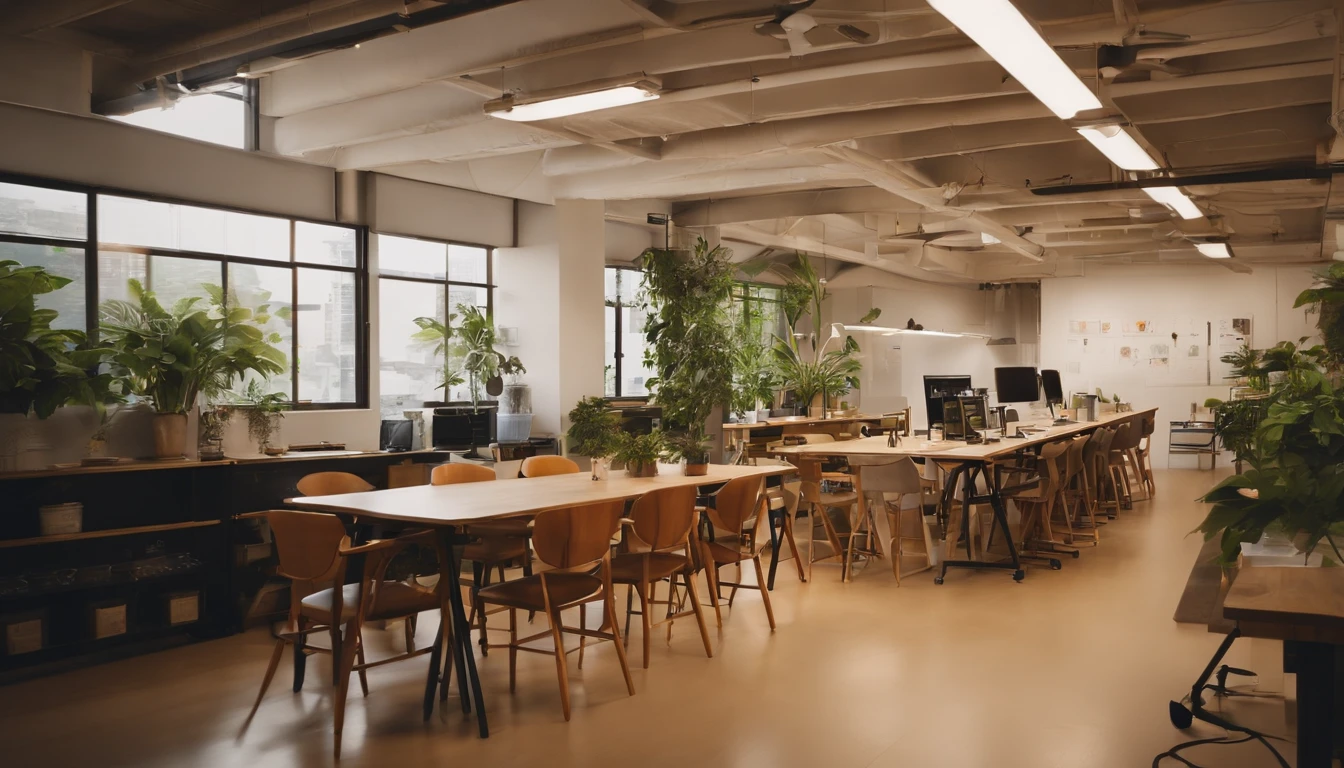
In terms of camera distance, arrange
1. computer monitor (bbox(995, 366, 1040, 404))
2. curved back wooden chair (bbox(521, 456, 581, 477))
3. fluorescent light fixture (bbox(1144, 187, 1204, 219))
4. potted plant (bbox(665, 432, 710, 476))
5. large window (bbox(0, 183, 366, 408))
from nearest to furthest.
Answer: large window (bbox(0, 183, 366, 408)), curved back wooden chair (bbox(521, 456, 581, 477)), fluorescent light fixture (bbox(1144, 187, 1204, 219)), potted plant (bbox(665, 432, 710, 476)), computer monitor (bbox(995, 366, 1040, 404))

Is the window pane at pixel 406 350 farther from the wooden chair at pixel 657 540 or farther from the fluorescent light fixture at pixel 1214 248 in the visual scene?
the fluorescent light fixture at pixel 1214 248

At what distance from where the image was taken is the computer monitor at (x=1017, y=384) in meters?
11.5

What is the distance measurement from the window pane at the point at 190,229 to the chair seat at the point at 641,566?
3.94 m

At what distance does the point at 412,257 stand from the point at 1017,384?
281 inches

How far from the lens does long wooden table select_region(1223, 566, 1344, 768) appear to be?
7.27ft

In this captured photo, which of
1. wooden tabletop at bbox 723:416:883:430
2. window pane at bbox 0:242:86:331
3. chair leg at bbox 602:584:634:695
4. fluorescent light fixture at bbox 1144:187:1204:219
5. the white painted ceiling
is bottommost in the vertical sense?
chair leg at bbox 602:584:634:695

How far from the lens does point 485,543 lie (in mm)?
5613

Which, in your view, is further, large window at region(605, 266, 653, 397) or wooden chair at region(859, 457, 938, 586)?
large window at region(605, 266, 653, 397)

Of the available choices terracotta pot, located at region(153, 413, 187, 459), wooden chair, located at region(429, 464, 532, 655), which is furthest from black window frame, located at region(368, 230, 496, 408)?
wooden chair, located at region(429, 464, 532, 655)

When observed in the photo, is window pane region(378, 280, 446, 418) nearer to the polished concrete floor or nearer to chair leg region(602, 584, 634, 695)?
the polished concrete floor

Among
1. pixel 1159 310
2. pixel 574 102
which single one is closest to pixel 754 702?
pixel 574 102

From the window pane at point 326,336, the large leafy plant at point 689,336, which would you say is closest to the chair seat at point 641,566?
the window pane at point 326,336

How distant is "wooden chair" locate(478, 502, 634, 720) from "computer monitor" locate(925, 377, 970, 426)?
4685mm

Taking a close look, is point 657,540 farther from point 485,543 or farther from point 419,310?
point 419,310
